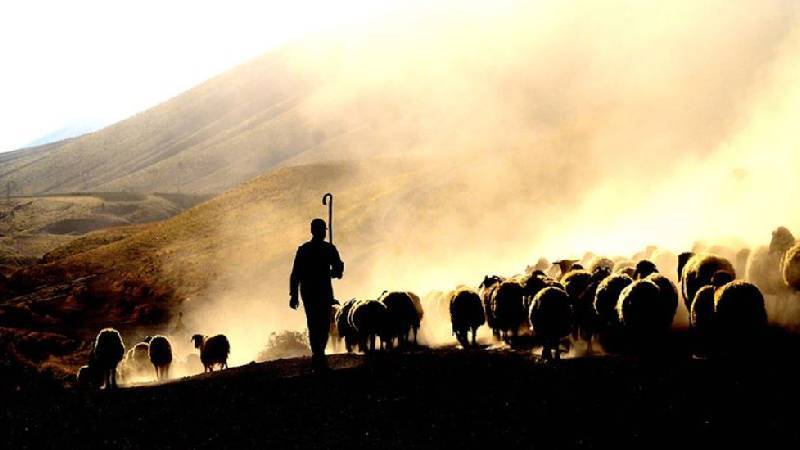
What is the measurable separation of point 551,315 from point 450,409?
326 inches

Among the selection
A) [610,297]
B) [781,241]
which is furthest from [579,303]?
[781,241]

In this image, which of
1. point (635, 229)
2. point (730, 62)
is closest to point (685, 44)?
point (730, 62)

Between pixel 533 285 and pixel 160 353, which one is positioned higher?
pixel 533 285

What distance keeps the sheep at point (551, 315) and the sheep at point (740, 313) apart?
3.46 m

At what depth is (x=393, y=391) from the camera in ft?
38.1

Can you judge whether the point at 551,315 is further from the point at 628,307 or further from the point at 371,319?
the point at 371,319

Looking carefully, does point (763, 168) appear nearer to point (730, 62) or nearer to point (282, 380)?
point (282, 380)

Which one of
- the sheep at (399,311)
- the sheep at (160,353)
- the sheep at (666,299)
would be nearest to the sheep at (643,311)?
the sheep at (666,299)

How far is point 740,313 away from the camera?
15.7m

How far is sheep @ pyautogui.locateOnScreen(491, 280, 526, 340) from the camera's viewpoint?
2222 centimetres

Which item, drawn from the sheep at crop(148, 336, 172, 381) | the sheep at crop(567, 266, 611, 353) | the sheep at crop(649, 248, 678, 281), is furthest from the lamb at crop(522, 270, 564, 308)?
the sheep at crop(148, 336, 172, 381)

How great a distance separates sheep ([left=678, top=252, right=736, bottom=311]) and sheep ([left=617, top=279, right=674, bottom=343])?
160 inches

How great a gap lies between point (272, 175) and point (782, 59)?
93.4m

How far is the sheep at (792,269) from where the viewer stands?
752 inches
